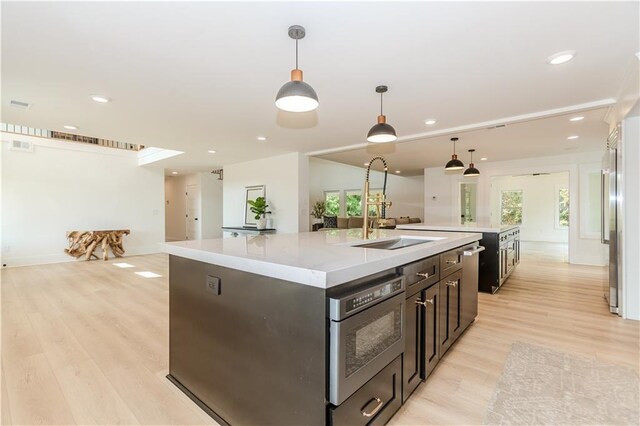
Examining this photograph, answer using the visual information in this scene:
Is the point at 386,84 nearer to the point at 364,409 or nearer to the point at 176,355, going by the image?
the point at 364,409

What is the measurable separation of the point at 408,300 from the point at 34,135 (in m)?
8.25

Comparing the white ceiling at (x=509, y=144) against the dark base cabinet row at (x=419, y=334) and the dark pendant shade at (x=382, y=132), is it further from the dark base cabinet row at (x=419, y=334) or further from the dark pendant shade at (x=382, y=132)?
the dark base cabinet row at (x=419, y=334)

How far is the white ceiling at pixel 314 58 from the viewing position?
184 centimetres

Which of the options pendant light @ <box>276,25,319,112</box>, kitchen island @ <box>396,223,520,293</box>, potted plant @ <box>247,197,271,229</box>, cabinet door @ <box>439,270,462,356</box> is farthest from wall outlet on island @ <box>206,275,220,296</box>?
potted plant @ <box>247,197,271,229</box>

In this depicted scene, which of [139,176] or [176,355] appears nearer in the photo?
[176,355]

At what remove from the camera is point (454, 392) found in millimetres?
1878

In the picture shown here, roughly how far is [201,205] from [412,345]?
8958mm

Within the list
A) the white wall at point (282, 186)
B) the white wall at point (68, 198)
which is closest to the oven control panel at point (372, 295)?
the white wall at point (282, 186)

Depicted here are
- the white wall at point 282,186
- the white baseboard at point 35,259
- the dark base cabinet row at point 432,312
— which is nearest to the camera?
the dark base cabinet row at point 432,312

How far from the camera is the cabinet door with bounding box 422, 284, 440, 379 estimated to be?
1.87 metres

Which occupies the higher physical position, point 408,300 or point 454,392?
point 408,300

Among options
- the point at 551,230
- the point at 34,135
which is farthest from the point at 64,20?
the point at 551,230

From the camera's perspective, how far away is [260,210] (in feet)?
21.9

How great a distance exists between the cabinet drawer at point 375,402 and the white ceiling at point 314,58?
2056 millimetres
